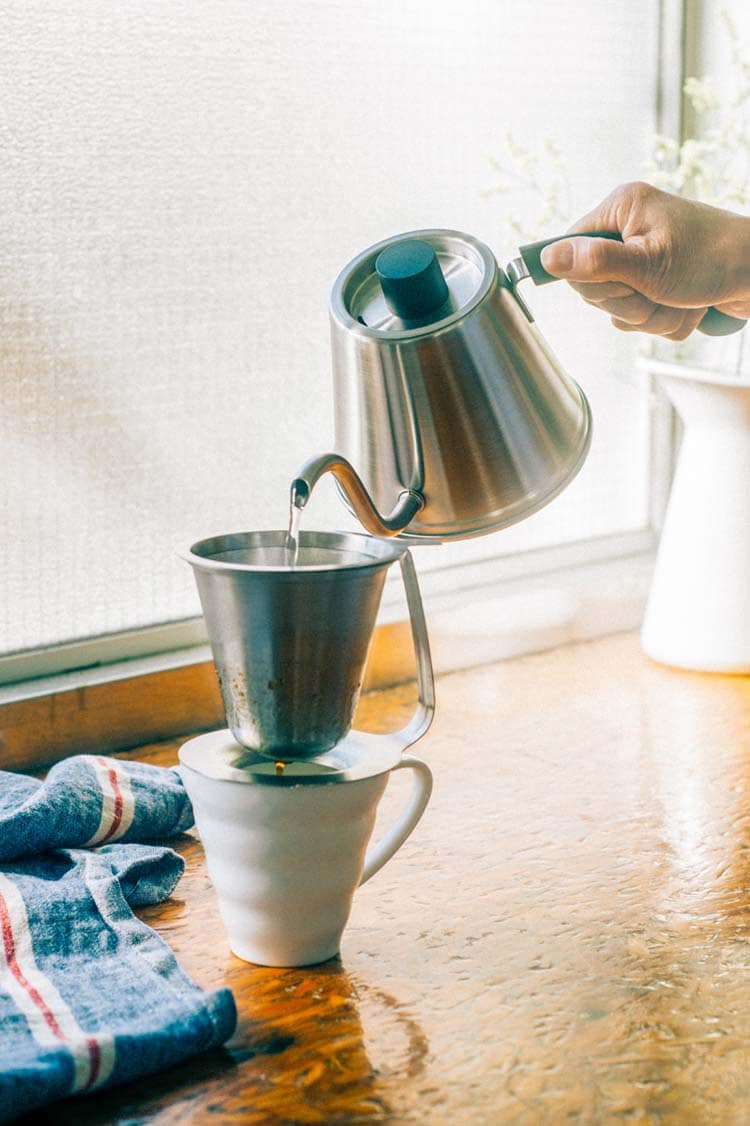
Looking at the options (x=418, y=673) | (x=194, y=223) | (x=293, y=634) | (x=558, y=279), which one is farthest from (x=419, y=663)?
(x=194, y=223)

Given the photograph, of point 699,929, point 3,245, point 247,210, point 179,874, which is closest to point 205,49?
point 247,210

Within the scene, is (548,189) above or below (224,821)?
above

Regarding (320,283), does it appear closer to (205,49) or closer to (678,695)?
(205,49)

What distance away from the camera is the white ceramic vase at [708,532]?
126cm

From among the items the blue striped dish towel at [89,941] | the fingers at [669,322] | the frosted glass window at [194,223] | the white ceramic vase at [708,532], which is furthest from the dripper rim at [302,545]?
the white ceramic vase at [708,532]

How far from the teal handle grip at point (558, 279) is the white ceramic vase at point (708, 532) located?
0.27 m

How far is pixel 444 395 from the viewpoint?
0.74 meters

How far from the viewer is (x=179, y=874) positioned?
873 mm

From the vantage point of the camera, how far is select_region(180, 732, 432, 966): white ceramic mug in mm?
712

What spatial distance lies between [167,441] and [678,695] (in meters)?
0.52

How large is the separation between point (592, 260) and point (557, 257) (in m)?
0.03

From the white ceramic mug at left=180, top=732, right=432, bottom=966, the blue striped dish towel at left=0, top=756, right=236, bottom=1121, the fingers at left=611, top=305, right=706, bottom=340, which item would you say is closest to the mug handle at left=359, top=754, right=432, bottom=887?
the white ceramic mug at left=180, top=732, right=432, bottom=966

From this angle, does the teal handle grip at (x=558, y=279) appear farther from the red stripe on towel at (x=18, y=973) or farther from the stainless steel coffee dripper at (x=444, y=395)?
the red stripe on towel at (x=18, y=973)

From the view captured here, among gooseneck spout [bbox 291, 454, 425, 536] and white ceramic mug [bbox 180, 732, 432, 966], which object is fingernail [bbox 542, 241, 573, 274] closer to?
gooseneck spout [bbox 291, 454, 425, 536]
